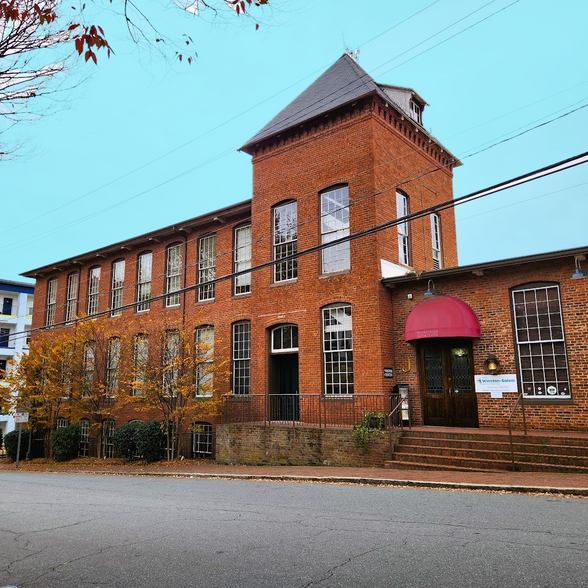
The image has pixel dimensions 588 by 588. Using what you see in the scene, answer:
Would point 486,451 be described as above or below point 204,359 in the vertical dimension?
below

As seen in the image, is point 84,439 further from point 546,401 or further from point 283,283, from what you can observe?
point 546,401

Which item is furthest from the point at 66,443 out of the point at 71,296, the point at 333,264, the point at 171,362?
the point at 333,264

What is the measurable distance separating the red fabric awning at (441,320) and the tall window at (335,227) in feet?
9.91

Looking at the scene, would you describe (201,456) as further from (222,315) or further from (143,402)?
(222,315)

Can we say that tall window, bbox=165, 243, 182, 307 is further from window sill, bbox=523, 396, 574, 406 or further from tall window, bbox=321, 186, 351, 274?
window sill, bbox=523, 396, 574, 406

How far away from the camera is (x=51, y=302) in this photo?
30797mm

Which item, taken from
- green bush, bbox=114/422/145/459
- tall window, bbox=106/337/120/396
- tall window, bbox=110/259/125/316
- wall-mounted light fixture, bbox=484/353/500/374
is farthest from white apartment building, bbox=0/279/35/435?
wall-mounted light fixture, bbox=484/353/500/374

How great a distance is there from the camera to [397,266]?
17391mm

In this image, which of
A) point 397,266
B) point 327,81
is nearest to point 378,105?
point 327,81

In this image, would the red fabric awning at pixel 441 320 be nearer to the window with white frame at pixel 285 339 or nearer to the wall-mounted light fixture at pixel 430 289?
the wall-mounted light fixture at pixel 430 289

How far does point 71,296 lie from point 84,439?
Result: 312 inches

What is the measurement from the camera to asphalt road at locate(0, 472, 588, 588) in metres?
4.89

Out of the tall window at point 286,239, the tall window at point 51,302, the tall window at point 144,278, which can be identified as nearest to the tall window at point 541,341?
the tall window at point 286,239

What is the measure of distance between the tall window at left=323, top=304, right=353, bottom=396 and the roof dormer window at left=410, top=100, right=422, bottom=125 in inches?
344
